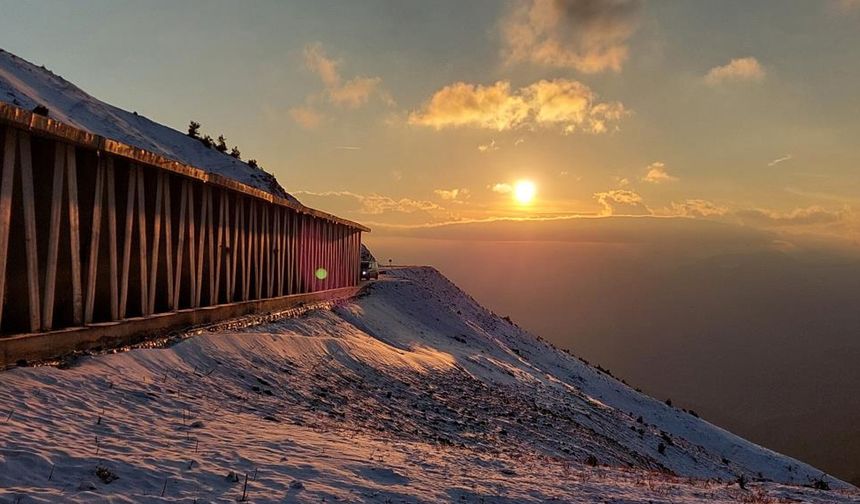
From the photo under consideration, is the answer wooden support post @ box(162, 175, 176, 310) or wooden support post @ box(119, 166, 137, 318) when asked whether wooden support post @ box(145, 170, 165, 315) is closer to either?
wooden support post @ box(162, 175, 176, 310)

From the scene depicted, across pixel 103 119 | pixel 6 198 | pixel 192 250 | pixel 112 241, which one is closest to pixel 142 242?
pixel 112 241

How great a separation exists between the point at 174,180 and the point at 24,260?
16.7 ft

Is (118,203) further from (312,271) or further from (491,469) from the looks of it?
(312,271)

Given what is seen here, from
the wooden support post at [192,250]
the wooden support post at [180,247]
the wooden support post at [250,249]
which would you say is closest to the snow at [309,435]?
the wooden support post at [250,249]

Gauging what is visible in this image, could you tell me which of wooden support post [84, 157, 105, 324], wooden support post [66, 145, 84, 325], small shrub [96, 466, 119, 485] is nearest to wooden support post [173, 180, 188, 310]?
wooden support post [84, 157, 105, 324]

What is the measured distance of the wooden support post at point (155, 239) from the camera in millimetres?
13367

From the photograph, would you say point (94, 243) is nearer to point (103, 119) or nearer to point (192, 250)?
point (192, 250)

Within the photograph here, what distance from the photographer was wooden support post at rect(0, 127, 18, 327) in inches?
357

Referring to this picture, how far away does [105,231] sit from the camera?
1190 centimetres

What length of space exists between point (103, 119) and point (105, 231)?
39.4 m

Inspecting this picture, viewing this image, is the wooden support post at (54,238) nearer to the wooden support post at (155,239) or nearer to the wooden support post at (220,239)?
the wooden support post at (155,239)

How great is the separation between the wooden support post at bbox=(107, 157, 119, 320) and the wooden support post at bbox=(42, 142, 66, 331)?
1426mm

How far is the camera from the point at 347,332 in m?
21.9

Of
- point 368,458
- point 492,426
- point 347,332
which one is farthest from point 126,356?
point 347,332
